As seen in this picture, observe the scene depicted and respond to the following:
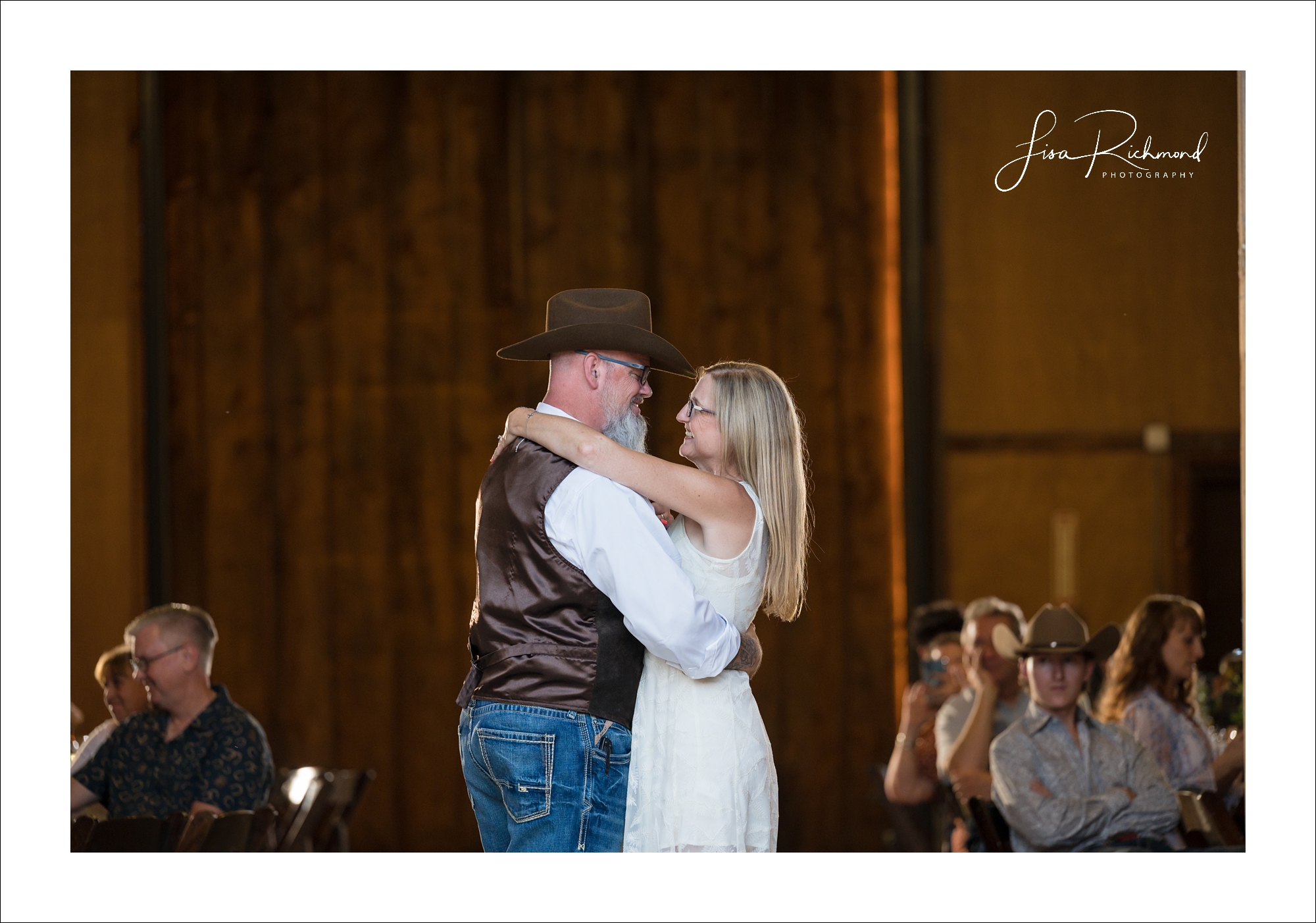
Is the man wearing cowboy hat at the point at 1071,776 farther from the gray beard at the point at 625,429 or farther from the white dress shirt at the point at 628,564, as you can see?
the gray beard at the point at 625,429

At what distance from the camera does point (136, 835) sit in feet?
11.9

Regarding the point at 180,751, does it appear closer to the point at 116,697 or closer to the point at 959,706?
the point at 116,697

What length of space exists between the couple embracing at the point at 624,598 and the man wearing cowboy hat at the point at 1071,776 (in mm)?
872

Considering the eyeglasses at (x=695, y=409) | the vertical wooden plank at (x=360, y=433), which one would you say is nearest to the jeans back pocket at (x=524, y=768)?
the eyeglasses at (x=695, y=409)

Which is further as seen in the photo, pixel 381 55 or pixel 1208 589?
pixel 1208 589

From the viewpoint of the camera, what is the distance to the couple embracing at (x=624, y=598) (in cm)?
278

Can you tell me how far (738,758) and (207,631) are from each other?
5.89ft

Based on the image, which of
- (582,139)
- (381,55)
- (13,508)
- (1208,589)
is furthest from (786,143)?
(13,508)

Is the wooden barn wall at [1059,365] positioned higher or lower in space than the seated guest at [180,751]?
higher

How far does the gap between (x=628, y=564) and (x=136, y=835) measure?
5.76 ft

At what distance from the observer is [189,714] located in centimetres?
382

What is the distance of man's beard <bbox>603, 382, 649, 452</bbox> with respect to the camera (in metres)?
3.04

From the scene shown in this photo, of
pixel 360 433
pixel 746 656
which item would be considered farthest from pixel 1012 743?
pixel 360 433

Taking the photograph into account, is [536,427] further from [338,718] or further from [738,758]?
[338,718]
